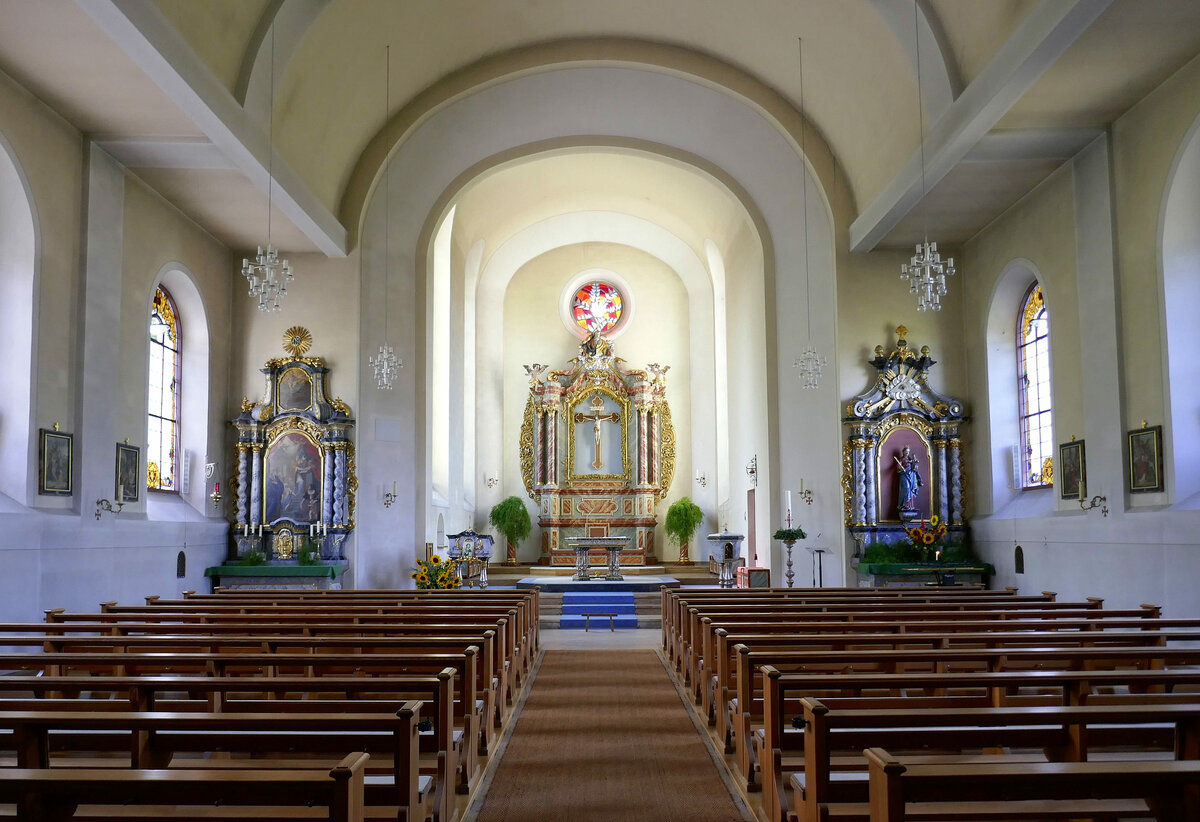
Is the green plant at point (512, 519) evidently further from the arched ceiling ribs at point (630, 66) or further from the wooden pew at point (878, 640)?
the wooden pew at point (878, 640)

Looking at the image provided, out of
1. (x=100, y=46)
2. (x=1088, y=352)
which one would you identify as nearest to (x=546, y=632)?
(x=1088, y=352)

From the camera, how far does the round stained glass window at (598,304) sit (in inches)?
926

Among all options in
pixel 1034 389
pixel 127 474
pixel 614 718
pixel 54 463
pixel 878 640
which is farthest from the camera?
pixel 1034 389

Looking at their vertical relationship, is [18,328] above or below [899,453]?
above

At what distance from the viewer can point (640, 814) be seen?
4707 millimetres

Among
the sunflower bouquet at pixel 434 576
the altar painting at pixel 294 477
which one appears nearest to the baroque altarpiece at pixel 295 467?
the altar painting at pixel 294 477

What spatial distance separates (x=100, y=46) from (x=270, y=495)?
7147mm

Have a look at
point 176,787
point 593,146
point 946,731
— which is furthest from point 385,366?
point 176,787

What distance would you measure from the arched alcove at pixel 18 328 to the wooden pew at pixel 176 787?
26.5 ft

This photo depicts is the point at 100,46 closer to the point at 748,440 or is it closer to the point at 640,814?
the point at 640,814

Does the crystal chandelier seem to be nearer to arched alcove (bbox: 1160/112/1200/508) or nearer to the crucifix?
the crucifix

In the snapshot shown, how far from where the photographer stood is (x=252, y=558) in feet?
45.9

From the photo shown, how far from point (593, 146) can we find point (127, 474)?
835 cm

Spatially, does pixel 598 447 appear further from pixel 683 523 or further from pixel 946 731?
pixel 946 731
